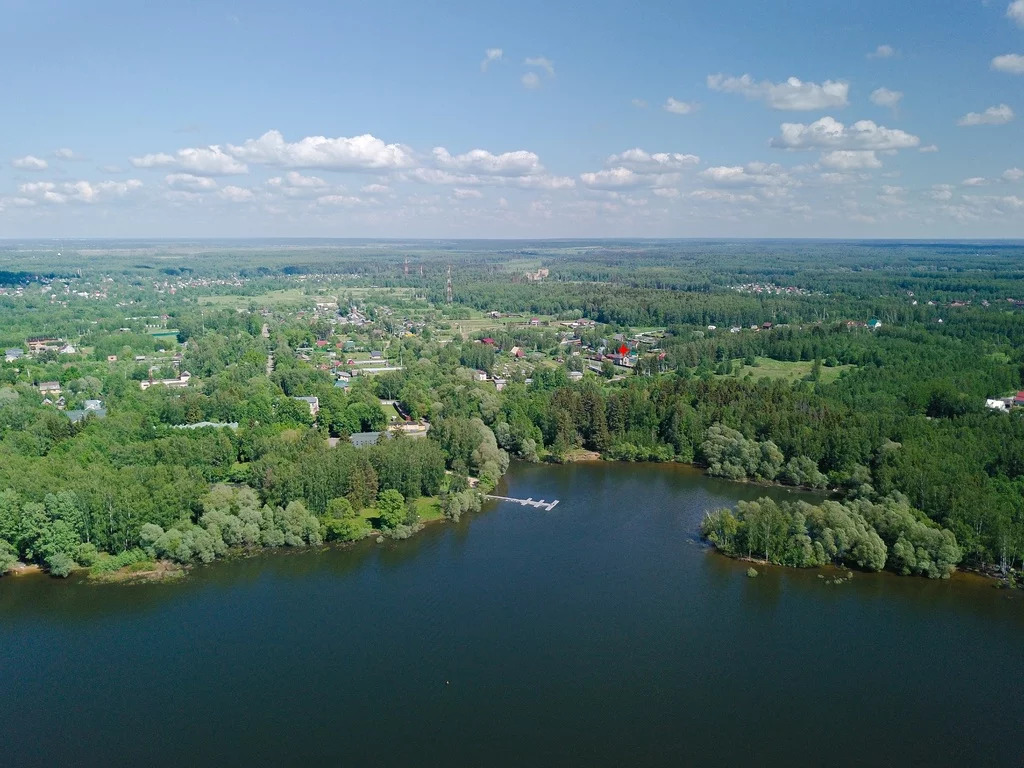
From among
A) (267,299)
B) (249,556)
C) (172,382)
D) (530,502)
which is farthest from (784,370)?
(267,299)

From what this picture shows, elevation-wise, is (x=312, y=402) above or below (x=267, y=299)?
below

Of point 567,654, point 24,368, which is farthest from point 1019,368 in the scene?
point 24,368

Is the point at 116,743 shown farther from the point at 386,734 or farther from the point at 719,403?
the point at 719,403

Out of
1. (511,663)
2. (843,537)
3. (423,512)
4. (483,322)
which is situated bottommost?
(511,663)

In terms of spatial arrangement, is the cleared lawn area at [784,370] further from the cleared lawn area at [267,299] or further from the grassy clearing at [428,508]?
the cleared lawn area at [267,299]

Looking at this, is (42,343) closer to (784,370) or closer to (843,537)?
(784,370)

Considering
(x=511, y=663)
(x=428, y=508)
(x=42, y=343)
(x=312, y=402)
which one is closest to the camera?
(x=511, y=663)

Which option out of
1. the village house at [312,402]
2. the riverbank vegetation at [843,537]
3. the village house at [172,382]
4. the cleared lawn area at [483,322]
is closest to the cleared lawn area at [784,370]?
the riverbank vegetation at [843,537]
